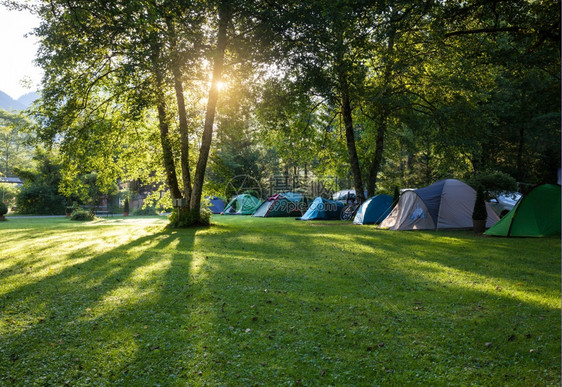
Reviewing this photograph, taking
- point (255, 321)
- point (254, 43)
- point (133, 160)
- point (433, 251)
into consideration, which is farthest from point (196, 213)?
point (255, 321)

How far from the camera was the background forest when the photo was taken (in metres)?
10.2

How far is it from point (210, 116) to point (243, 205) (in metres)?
17.8

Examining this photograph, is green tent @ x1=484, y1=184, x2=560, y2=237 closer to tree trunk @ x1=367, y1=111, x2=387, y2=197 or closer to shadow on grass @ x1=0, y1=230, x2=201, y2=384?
tree trunk @ x1=367, y1=111, x2=387, y2=197

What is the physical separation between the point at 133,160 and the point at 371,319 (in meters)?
15.9

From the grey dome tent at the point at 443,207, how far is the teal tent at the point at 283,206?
13.0m

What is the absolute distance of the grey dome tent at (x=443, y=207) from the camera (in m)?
15.8

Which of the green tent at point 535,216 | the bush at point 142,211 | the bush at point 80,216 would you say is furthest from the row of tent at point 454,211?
the bush at point 142,211

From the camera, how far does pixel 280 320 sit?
190 inches

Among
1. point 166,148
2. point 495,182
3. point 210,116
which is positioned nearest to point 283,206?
point 166,148

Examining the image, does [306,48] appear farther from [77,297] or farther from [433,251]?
[77,297]

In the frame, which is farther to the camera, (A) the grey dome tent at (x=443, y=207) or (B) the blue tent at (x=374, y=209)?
(B) the blue tent at (x=374, y=209)

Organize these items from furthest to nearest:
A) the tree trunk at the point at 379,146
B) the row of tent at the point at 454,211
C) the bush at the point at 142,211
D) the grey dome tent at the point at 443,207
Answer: the bush at the point at 142,211
the tree trunk at the point at 379,146
the grey dome tent at the point at 443,207
the row of tent at the point at 454,211

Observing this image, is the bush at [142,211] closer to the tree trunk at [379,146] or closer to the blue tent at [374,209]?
the tree trunk at [379,146]

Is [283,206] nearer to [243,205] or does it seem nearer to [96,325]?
[243,205]
